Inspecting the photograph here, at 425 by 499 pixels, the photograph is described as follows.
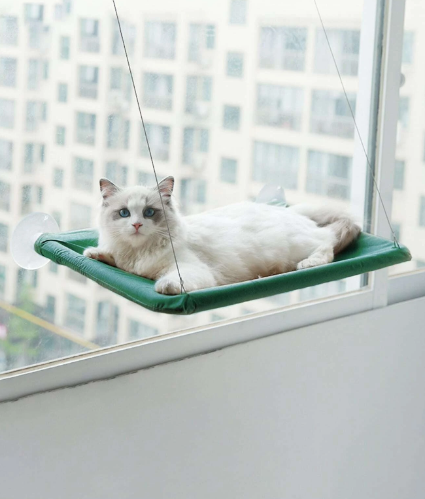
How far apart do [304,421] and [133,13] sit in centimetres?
126

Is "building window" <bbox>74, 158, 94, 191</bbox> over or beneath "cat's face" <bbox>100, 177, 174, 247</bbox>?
over

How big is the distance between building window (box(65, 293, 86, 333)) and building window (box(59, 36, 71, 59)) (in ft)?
1.93

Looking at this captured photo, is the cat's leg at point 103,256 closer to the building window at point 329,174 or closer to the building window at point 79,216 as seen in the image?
the building window at point 79,216

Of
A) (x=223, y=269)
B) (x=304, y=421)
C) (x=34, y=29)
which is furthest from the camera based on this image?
(x=304, y=421)

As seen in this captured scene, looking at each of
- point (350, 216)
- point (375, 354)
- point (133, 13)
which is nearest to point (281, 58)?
point (133, 13)

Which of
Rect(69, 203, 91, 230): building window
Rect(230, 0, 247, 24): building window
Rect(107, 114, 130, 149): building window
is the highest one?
Rect(230, 0, 247, 24): building window

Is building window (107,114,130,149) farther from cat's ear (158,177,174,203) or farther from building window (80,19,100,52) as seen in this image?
cat's ear (158,177,174,203)

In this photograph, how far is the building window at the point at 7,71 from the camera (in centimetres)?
153

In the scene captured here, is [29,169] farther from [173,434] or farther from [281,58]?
[281,58]

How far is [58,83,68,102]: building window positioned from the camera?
1636 millimetres

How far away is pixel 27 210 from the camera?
1.62 meters

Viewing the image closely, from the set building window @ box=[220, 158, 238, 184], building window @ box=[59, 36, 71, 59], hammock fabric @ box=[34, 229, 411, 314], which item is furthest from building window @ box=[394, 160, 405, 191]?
building window @ box=[59, 36, 71, 59]

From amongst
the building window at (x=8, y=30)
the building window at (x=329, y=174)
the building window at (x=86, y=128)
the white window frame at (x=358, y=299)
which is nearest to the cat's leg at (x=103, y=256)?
the white window frame at (x=358, y=299)

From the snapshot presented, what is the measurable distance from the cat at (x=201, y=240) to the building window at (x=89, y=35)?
490 mm
